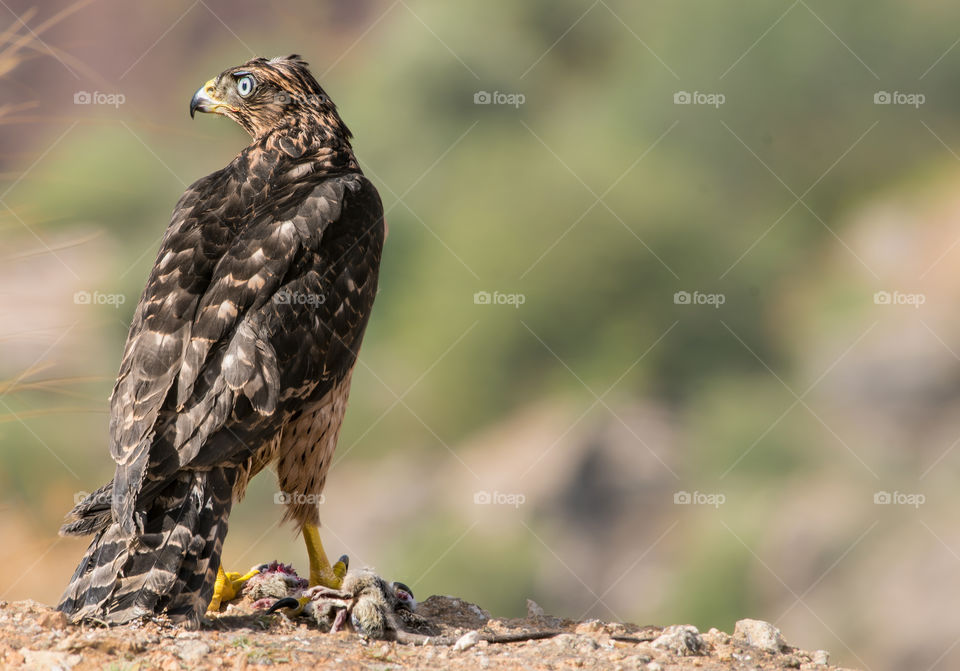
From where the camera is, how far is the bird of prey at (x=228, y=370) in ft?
12.8

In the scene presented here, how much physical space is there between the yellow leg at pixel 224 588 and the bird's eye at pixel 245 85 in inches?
104

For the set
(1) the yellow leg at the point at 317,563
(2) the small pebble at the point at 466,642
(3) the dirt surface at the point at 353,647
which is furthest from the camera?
→ (1) the yellow leg at the point at 317,563

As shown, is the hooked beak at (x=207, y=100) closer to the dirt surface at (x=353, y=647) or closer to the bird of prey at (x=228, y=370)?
the bird of prey at (x=228, y=370)

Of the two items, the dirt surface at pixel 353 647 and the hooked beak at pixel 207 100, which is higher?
the hooked beak at pixel 207 100

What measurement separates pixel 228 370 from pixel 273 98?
2.05 m

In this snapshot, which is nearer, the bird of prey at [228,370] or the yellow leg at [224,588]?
the bird of prey at [228,370]

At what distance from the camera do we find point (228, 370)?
14.0 ft

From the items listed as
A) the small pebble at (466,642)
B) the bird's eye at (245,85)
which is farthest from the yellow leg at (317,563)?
the bird's eye at (245,85)

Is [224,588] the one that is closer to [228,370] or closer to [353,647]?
[353,647]

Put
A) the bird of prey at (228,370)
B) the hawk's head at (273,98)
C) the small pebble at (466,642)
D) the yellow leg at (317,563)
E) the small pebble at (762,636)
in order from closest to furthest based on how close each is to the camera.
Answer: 1. the bird of prey at (228,370)
2. the small pebble at (466,642)
3. the small pebble at (762,636)
4. the yellow leg at (317,563)
5. the hawk's head at (273,98)

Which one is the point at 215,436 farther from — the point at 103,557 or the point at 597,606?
the point at 597,606

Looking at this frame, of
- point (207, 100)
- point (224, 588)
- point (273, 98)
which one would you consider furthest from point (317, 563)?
point (207, 100)

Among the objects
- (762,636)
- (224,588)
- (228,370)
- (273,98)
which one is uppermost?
(273,98)

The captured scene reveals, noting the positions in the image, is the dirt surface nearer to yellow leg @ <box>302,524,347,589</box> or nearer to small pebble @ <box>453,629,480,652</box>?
small pebble @ <box>453,629,480,652</box>
